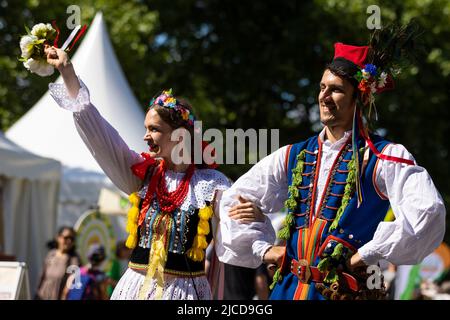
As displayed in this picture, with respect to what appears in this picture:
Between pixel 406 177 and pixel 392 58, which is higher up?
pixel 392 58

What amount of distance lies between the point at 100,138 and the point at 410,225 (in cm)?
149

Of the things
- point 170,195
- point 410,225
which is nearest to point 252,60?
point 170,195

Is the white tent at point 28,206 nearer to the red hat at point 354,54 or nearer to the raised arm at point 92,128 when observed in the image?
the raised arm at point 92,128

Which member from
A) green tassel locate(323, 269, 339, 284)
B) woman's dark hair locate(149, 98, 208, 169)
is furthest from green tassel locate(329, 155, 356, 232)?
woman's dark hair locate(149, 98, 208, 169)

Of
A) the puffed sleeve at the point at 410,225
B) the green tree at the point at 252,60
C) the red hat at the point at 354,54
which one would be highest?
the green tree at the point at 252,60

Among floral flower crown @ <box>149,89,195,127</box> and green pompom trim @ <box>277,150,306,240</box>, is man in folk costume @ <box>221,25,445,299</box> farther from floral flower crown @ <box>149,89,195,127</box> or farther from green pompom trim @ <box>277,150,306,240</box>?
floral flower crown @ <box>149,89,195,127</box>

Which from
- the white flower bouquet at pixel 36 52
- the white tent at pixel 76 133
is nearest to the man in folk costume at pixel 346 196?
the white flower bouquet at pixel 36 52

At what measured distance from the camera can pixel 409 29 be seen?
12.4 ft

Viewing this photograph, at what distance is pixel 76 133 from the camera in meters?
11.3

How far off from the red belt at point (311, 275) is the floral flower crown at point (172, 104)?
3.38 ft

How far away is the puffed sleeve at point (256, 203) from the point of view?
3.79 m

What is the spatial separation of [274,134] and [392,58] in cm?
86

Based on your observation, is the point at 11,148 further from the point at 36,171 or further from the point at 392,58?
the point at 392,58
